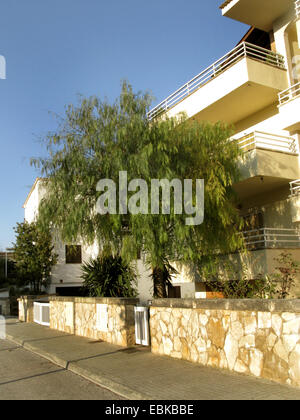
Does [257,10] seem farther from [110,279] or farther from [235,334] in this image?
[235,334]

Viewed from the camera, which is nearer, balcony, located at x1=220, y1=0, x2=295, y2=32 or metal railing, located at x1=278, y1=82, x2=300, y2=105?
metal railing, located at x1=278, y1=82, x2=300, y2=105

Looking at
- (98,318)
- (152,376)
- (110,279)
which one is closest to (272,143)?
(110,279)

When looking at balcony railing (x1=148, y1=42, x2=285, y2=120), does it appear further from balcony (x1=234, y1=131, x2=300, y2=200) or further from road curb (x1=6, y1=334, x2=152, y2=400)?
road curb (x1=6, y1=334, x2=152, y2=400)

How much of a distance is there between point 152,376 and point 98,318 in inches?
215

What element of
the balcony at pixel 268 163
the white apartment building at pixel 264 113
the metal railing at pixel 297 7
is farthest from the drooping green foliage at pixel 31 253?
the metal railing at pixel 297 7

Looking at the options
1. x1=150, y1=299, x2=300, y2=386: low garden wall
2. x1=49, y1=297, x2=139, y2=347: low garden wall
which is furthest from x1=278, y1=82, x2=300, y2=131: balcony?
x1=150, y1=299, x2=300, y2=386: low garden wall

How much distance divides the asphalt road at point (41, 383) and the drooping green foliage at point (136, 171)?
127 inches

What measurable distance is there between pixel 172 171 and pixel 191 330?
399 cm

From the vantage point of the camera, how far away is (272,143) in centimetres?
1495

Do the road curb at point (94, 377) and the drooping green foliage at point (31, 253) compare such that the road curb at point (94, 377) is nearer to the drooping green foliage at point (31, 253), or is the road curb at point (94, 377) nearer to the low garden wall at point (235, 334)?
the low garden wall at point (235, 334)

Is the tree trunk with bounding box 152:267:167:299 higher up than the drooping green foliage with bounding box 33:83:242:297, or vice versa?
the drooping green foliage with bounding box 33:83:242:297

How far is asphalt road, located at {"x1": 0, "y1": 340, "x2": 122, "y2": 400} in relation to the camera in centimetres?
640

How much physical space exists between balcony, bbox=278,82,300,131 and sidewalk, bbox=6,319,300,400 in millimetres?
8965
